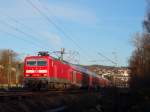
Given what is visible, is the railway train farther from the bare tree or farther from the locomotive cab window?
the bare tree

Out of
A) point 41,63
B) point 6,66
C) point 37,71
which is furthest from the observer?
point 6,66

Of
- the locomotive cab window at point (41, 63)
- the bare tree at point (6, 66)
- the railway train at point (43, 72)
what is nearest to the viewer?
the railway train at point (43, 72)

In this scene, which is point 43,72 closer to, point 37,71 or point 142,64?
point 37,71

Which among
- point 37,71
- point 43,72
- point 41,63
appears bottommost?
point 43,72

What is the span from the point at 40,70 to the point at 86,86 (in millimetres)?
22711

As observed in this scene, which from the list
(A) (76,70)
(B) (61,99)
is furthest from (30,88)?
(A) (76,70)

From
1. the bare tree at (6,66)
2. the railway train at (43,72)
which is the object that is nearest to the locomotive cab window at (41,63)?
the railway train at (43,72)

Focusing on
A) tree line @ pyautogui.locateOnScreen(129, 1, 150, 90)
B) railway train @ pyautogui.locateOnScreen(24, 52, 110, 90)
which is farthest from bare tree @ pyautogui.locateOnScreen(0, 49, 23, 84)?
railway train @ pyautogui.locateOnScreen(24, 52, 110, 90)

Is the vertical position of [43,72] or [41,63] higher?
[41,63]

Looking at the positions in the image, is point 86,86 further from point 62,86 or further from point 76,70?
point 62,86

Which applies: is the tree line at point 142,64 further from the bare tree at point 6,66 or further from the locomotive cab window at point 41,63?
the bare tree at point 6,66

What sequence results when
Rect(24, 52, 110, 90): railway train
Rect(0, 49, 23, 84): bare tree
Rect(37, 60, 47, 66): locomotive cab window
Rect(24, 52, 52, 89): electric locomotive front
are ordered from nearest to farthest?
Rect(24, 52, 52, 89): electric locomotive front → Rect(24, 52, 110, 90): railway train → Rect(37, 60, 47, 66): locomotive cab window → Rect(0, 49, 23, 84): bare tree

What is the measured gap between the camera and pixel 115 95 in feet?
114

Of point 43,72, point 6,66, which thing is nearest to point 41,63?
point 43,72
